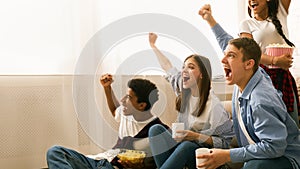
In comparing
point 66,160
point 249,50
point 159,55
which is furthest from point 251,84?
point 66,160

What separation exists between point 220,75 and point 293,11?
3.31ft

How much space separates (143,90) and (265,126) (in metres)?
0.52

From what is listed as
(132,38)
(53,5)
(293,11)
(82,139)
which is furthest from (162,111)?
(293,11)

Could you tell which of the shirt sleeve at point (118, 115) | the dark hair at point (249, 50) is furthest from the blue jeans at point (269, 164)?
the shirt sleeve at point (118, 115)

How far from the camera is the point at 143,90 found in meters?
1.79

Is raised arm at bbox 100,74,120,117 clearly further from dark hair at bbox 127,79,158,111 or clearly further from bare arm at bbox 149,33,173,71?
bare arm at bbox 149,33,173,71

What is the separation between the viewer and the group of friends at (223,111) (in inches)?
60.0

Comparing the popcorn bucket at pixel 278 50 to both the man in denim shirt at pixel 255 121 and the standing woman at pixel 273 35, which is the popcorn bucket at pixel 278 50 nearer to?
the standing woman at pixel 273 35

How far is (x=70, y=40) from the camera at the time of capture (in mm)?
2271

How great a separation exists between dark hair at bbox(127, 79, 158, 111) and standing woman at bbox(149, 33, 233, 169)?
3.5 inches

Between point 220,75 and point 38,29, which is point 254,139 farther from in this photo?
point 38,29

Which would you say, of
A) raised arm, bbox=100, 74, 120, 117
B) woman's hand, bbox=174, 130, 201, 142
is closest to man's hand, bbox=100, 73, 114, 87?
raised arm, bbox=100, 74, 120, 117

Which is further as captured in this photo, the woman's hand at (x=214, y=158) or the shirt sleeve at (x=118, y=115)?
the shirt sleeve at (x=118, y=115)

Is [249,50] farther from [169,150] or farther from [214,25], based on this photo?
[169,150]
